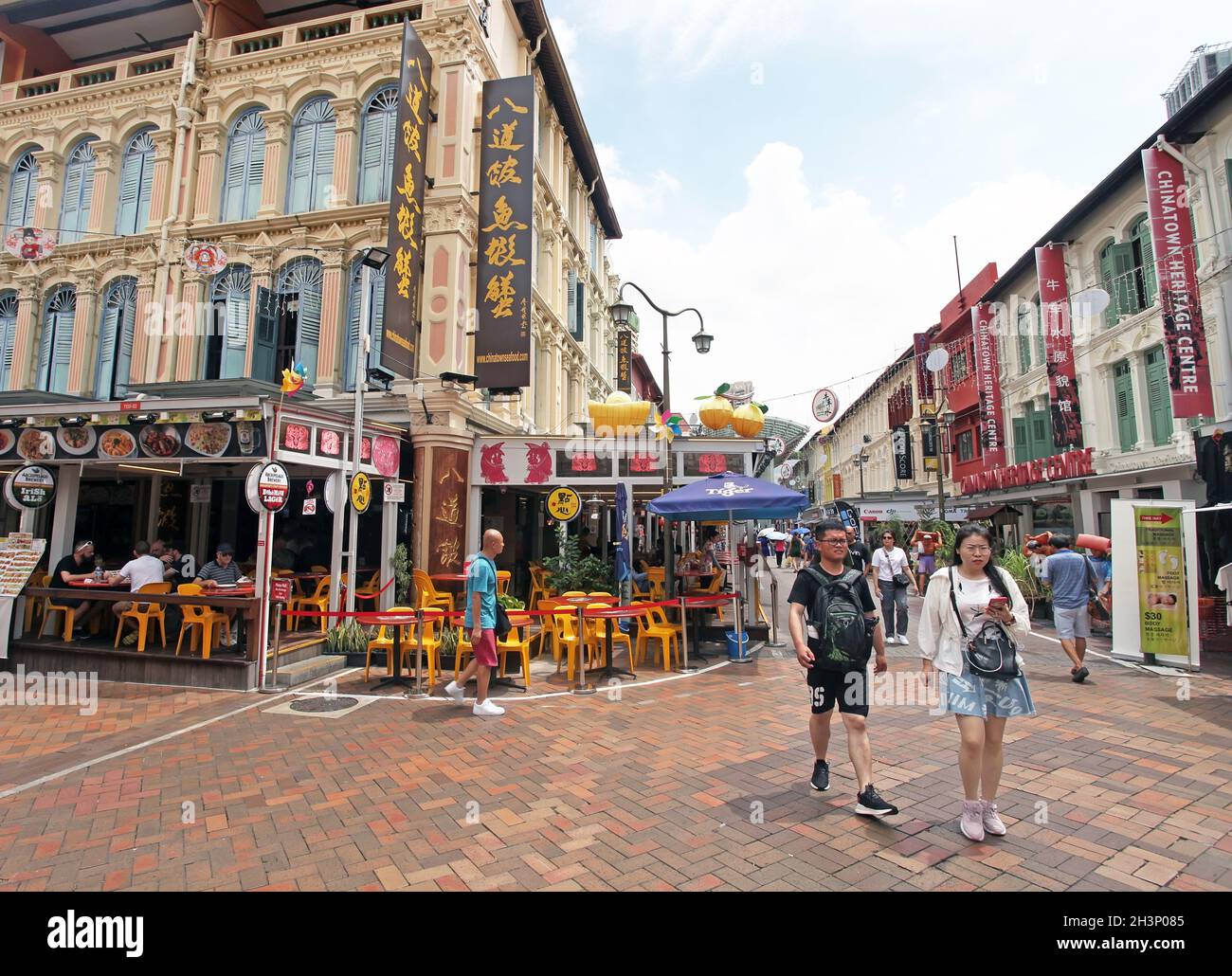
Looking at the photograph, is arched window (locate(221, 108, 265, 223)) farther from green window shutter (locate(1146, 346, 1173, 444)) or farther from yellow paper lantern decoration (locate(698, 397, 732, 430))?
green window shutter (locate(1146, 346, 1173, 444))

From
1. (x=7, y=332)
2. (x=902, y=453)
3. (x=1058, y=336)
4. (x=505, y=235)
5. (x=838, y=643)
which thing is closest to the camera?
(x=838, y=643)

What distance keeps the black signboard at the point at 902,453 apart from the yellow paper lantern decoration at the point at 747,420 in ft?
66.1

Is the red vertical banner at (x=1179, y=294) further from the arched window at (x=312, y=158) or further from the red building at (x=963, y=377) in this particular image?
the arched window at (x=312, y=158)

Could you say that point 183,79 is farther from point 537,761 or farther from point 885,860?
point 885,860

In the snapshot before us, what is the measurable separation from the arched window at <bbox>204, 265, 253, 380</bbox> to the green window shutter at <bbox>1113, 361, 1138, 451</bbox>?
21.2 metres

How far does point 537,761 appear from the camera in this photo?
4715 millimetres

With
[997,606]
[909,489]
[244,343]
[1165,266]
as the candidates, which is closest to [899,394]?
[909,489]

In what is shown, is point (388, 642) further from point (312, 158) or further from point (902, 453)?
point (902, 453)

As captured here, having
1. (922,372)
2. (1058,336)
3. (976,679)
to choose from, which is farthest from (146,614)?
(922,372)

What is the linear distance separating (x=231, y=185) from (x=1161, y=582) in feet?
61.1

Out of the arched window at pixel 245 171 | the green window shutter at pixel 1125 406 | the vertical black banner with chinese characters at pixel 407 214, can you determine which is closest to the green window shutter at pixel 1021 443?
the green window shutter at pixel 1125 406

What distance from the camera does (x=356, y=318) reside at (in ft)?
41.9

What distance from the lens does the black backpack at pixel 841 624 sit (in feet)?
12.3
